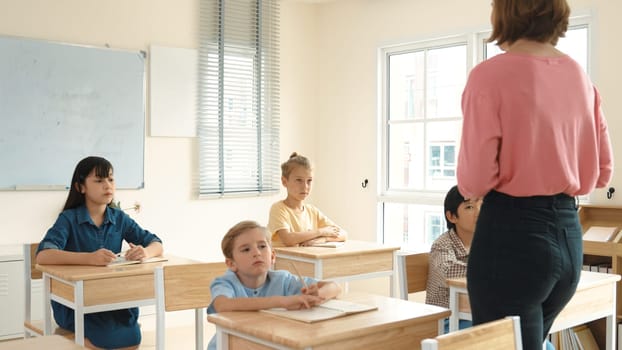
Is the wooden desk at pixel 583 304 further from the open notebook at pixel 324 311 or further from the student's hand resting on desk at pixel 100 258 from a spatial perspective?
the student's hand resting on desk at pixel 100 258

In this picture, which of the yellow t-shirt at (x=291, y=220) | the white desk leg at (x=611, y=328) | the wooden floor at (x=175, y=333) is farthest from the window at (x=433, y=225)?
the white desk leg at (x=611, y=328)

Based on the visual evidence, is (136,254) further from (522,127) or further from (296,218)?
(522,127)

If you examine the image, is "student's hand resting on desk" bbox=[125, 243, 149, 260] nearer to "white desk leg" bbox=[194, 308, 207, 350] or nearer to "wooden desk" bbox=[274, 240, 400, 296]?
"white desk leg" bbox=[194, 308, 207, 350]

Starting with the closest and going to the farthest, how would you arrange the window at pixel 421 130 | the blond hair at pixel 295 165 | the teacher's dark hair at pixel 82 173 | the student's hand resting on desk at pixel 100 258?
the student's hand resting on desk at pixel 100 258
the teacher's dark hair at pixel 82 173
the blond hair at pixel 295 165
the window at pixel 421 130

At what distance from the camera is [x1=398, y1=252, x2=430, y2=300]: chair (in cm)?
309

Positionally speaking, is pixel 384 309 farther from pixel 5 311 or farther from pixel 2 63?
pixel 2 63

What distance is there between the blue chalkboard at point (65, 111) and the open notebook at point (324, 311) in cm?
314

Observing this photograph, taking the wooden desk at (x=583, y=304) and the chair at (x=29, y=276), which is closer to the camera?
the wooden desk at (x=583, y=304)

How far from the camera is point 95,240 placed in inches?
140

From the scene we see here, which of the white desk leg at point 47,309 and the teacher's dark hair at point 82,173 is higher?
the teacher's dark hair at point 82,173

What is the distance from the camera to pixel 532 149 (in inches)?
67.6

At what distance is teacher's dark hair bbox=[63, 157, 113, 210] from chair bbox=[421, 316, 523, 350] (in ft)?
7.75

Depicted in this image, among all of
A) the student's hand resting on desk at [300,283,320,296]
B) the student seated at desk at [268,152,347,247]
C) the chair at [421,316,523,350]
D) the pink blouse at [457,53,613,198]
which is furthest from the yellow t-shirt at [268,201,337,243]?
the chair at [421,316,523,350]

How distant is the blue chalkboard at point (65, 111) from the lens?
4.71m
